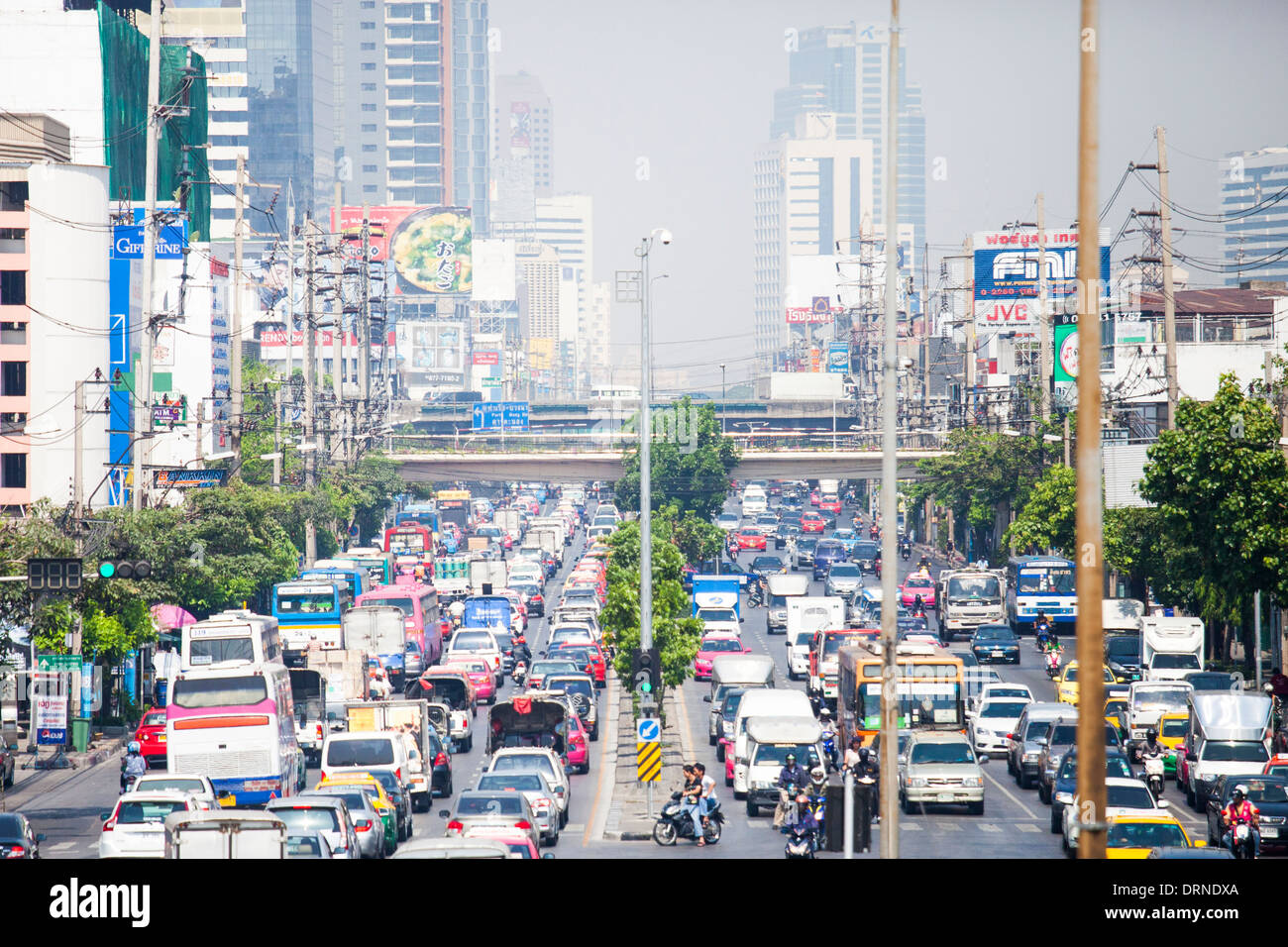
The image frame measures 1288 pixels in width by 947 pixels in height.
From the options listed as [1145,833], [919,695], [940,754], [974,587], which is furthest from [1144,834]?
[974,587]

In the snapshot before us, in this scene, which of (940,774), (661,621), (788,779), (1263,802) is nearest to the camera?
(1263,802)

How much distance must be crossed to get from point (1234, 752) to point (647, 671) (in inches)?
441

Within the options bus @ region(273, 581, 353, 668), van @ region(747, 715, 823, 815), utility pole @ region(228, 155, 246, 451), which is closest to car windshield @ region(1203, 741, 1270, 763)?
van @ region(747, 715, 823, 815)

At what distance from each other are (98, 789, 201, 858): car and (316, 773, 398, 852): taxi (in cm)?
298

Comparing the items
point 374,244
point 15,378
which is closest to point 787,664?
point 15,378

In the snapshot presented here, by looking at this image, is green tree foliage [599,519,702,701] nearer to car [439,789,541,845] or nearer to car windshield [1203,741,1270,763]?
car windshield [1203,741,1270,763]

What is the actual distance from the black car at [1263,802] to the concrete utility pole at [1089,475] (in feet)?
53.5

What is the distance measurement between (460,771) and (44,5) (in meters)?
62.7

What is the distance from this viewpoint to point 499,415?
116m

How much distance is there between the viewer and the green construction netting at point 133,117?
281 feet

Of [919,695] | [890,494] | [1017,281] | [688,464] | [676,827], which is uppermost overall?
[1017,281]

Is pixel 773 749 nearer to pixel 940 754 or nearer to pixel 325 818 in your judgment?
pixel 940 754

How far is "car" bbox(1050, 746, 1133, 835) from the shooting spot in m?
29.6
